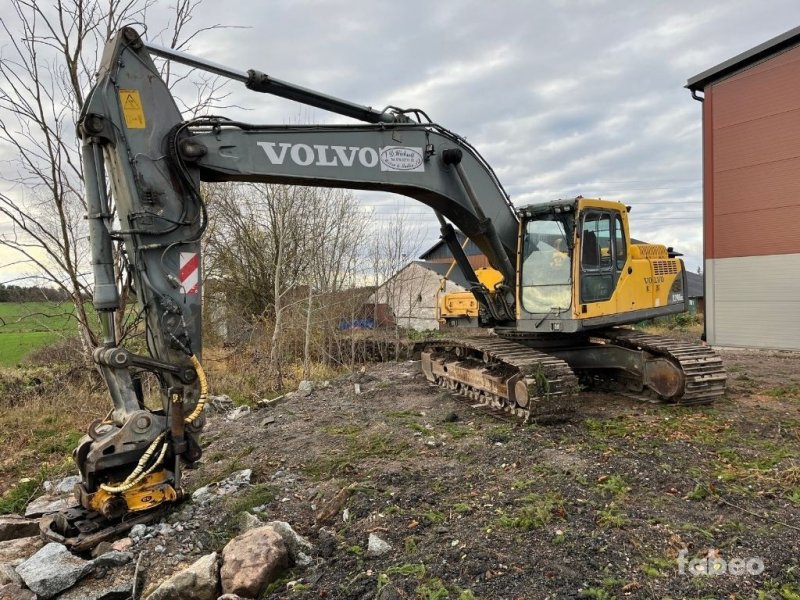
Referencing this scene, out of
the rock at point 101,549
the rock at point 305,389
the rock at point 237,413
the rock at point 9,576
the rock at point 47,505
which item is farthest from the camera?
the rock at point 305,389

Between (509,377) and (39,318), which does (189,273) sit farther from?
(39,318)

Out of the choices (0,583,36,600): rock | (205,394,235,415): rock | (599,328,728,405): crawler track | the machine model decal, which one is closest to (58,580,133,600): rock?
(0,583,36,600): rock

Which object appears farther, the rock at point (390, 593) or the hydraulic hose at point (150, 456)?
the hydraulic hose at point (150, 456)

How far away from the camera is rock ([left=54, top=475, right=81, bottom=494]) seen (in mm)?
5633

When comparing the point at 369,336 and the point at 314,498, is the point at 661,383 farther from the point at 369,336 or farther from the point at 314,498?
the point at 369,336

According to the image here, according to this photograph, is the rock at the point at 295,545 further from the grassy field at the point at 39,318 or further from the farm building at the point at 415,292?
the farm building at the point at 415,292

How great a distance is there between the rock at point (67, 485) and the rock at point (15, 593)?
2273mm

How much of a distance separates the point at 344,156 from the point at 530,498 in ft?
11.7

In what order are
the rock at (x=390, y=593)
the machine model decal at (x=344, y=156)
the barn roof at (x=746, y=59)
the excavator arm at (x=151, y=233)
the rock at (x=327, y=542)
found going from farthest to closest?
1. the barn roof at (x=746, y=59)
2. the machine model decal at (x=344, y=156)
3. the excavator arm at (x=151, y=233)
4. the rock at (x=327, y=542)
5. the rock at (x=390, y=593)

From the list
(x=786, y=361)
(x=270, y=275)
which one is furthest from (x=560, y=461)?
(x=270, y=275)

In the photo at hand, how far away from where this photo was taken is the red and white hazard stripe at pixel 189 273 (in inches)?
182

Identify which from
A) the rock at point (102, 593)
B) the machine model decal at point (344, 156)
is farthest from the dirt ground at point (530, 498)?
the machine model decal at point (344, 156)

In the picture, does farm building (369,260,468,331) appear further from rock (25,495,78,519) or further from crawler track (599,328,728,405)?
rock (25,495,78,519)

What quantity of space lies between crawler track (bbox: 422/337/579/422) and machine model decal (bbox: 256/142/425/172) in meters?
2.55
